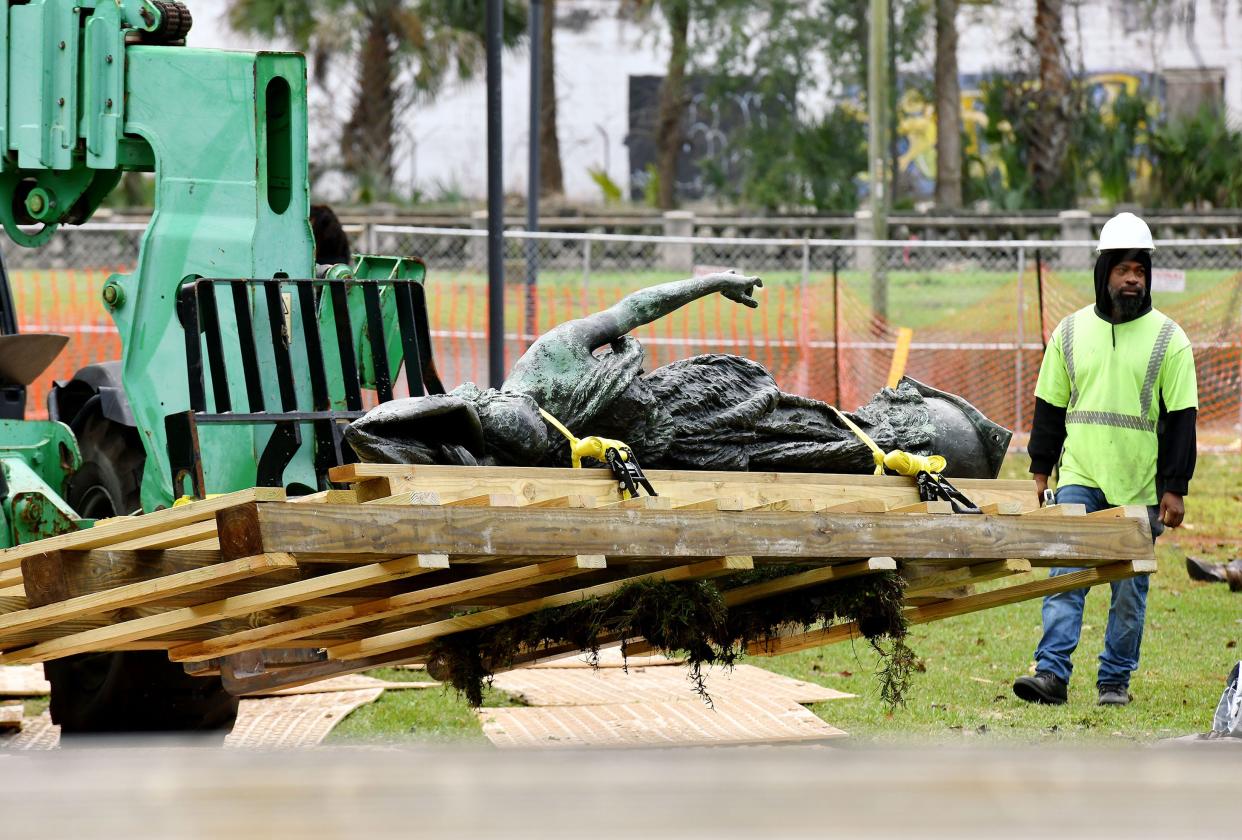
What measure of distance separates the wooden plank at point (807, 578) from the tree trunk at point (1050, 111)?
2628cm

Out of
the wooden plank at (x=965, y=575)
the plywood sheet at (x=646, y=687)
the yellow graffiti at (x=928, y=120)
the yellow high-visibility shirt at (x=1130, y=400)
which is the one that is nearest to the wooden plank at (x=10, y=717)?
the plywood sheet at (x=646, y=687)

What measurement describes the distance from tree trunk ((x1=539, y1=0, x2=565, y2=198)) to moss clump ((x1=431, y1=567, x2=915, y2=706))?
29764mm

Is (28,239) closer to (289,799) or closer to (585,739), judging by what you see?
(585,739)

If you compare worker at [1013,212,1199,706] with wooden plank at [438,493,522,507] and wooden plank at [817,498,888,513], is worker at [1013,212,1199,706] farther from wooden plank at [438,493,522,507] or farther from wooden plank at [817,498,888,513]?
wooden plank at [438,493,522,507]

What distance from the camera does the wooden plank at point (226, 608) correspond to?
3938 millimetres

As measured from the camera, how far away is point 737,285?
5.29 meters

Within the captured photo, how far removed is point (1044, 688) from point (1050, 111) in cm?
2385

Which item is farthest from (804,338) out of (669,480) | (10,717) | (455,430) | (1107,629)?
(455,430)

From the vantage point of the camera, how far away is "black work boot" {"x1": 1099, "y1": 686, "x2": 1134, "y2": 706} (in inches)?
302

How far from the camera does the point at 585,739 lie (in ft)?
23.7

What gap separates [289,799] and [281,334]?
14.5 feet

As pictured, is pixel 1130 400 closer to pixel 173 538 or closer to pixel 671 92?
pixel 173 538

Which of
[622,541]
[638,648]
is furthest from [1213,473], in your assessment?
[622,541]

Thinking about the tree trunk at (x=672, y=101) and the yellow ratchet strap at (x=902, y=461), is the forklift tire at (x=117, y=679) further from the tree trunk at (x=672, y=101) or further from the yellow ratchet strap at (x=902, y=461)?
the tree trunk at (x=672, y=101)
